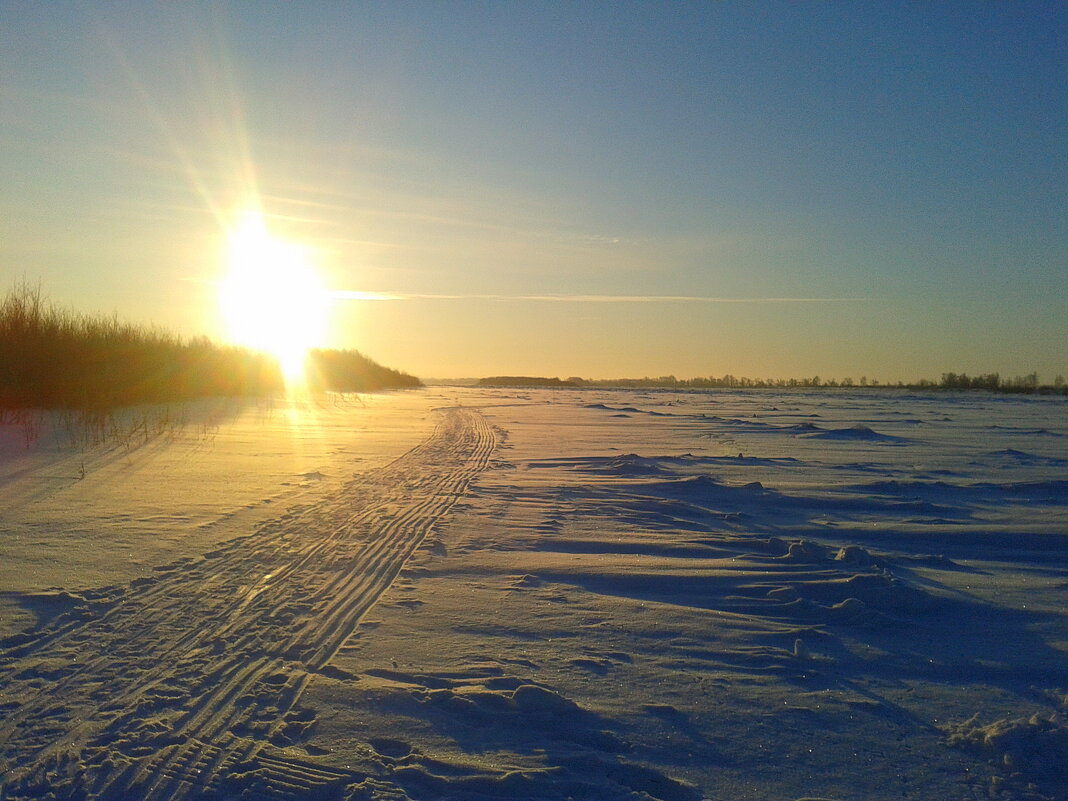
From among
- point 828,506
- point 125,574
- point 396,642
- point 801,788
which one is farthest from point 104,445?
point 801,788

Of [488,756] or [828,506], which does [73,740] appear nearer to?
[488,756]

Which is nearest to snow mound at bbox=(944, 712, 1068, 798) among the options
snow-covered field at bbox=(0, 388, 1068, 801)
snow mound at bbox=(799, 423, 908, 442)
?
snow-covered field at bbox=(0, 388, 1068, 801)

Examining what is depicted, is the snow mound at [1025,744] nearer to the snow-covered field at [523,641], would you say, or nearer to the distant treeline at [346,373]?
the snow-covered field at [523,641]

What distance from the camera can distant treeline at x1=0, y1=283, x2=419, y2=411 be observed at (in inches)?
582

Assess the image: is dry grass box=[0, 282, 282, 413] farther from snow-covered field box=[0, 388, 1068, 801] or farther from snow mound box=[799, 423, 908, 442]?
snow mound box=[799, 423, 908, 442]

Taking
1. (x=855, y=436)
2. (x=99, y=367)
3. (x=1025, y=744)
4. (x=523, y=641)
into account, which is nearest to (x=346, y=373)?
(x=99, y=367)

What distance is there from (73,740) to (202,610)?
150 cm

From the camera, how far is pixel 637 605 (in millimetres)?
4727

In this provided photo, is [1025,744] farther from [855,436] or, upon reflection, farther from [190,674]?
[855,436]

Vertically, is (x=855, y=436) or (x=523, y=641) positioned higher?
(x=855, y=436)

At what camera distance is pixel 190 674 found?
3.38 meters

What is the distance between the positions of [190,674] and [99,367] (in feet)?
54.4

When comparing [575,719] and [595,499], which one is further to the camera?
[595,499]

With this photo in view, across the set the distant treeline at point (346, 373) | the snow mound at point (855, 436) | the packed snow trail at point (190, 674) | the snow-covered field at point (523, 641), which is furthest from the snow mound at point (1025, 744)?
the distant treeline at point (346, 373)
